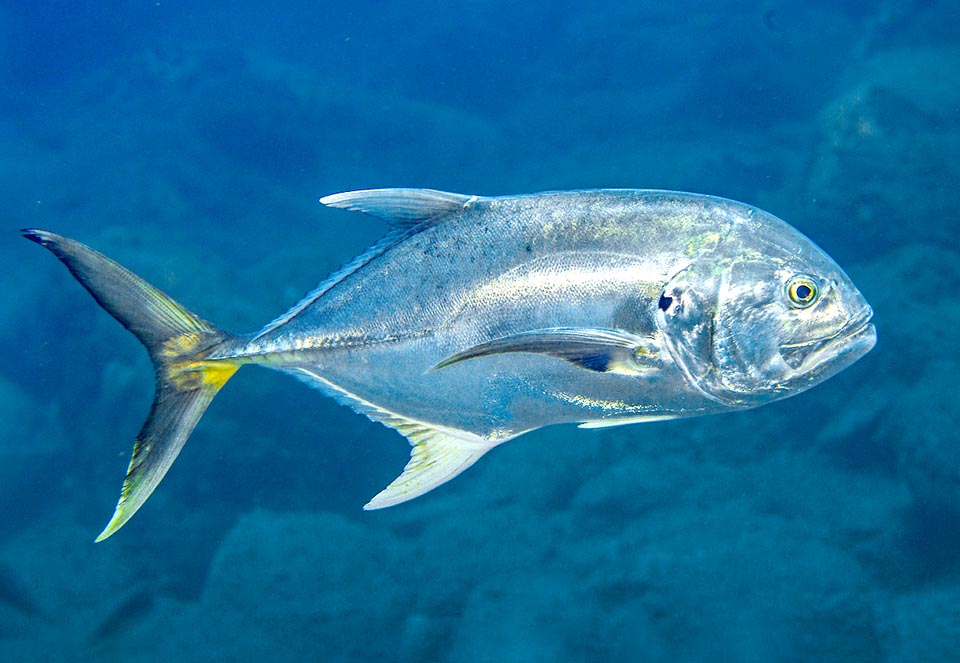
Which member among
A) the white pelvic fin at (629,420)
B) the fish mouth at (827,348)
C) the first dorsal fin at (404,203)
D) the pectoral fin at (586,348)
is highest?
the first dorsal fin at (404,203)

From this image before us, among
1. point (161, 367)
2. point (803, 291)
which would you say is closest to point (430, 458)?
point (161, 367)

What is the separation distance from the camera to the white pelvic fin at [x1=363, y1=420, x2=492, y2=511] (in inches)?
69.1

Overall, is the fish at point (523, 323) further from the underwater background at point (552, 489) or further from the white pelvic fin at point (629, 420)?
the underwater background at point (552, 489)

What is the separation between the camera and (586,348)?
4.73 ft

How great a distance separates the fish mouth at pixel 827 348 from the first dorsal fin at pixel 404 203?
98 cm

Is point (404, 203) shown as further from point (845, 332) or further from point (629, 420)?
point (845, 332)

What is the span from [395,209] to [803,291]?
1.16 metres

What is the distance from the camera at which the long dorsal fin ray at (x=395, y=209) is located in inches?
66.8

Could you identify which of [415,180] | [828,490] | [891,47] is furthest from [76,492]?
[891,47]

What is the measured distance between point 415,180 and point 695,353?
18.9 feet

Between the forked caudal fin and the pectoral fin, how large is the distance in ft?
2.80

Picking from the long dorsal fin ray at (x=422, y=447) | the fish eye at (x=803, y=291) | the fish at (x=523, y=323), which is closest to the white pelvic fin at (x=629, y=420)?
the fish at (x=523, y=323)

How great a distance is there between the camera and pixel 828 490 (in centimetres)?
398

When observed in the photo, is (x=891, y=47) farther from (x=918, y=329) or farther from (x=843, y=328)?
(x=843, y=328)
